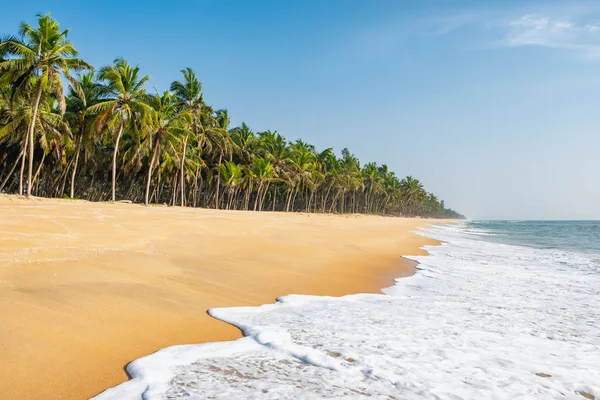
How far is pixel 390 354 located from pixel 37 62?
24596 millimetres

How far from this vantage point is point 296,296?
243 inches

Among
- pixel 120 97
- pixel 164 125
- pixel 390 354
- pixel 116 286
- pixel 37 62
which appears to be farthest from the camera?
pixel 164 125

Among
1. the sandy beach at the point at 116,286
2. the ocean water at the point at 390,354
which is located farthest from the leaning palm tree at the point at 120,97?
the ocean water at the point at 390,354

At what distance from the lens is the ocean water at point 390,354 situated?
3014mm

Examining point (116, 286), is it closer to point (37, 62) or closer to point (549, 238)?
point (37, 62)

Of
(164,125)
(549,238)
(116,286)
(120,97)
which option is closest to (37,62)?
(120,97)

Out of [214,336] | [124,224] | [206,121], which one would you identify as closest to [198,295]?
[214,336]

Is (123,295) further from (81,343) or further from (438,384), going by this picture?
(438,384)

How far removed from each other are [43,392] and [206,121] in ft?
130

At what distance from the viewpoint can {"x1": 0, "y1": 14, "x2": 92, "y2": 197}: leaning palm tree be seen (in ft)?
65.6

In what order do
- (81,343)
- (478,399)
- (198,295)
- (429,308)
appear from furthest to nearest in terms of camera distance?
(429,308) → (198,295) → (81,343) → (478,399)

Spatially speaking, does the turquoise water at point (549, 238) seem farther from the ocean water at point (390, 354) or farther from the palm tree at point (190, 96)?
the palm tree at point (190, 96)

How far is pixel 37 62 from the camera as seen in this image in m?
20.5

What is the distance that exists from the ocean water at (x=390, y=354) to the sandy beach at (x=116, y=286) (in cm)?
39
